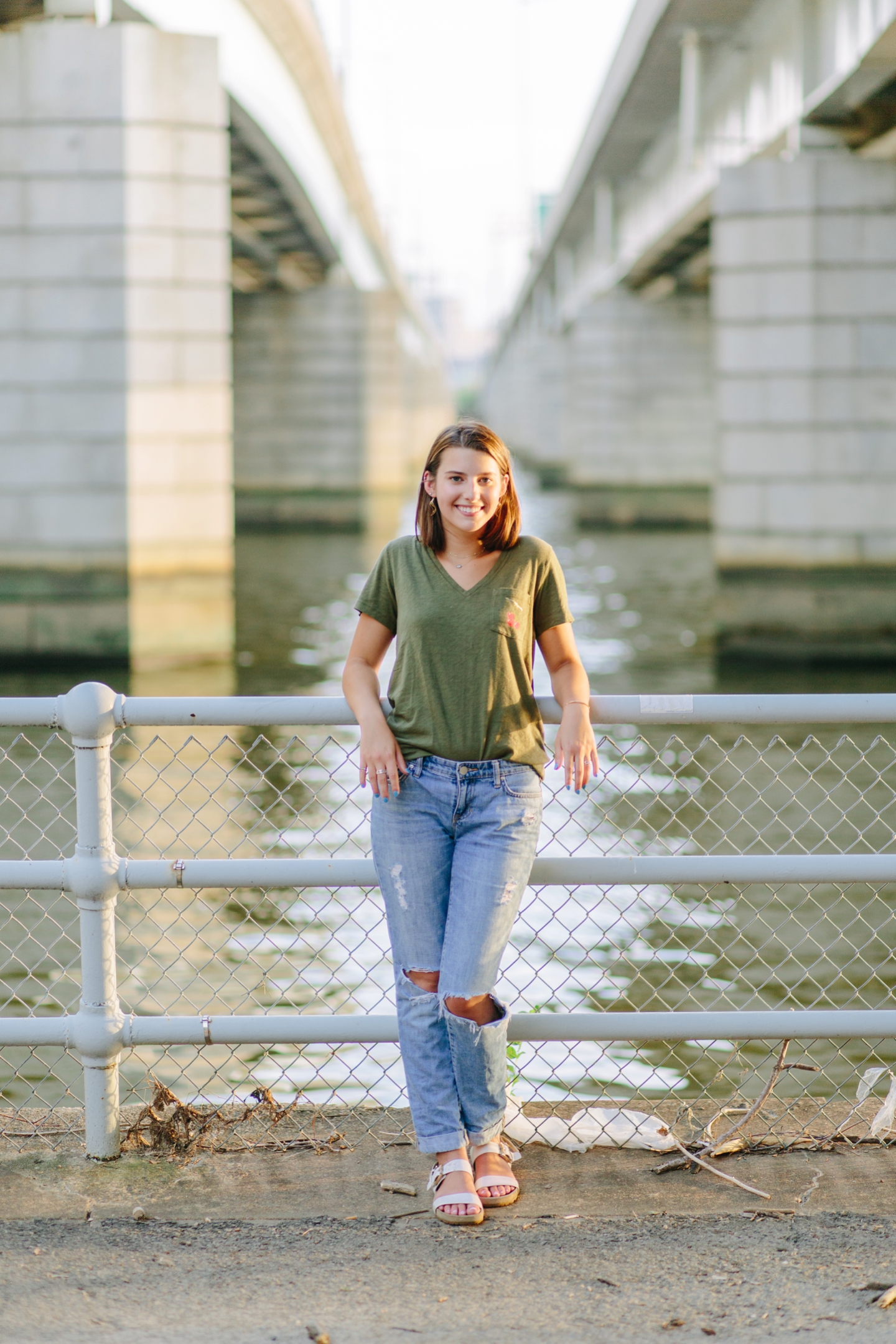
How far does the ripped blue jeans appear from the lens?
3680 mm

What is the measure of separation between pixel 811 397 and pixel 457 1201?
38.5 feet

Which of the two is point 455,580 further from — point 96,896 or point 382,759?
point 96,896

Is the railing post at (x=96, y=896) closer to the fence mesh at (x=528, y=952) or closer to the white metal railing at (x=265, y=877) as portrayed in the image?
the white metal railing at (x=265, y=877)

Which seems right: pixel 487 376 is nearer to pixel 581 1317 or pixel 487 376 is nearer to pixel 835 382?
pixel 835 382

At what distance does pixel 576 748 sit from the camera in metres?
3.74

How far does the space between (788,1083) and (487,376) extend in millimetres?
133272

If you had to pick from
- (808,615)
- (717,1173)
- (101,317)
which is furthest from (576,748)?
(808,615)

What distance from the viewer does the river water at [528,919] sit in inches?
217

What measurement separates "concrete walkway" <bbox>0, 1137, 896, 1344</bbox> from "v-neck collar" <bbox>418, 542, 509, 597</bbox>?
1.46 m

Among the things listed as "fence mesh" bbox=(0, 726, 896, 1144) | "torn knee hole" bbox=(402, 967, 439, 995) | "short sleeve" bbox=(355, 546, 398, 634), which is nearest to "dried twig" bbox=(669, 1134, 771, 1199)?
"fence mesh" bbox=(0, 726, 896, 1144)

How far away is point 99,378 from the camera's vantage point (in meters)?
13.4

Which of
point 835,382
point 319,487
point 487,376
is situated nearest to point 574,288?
point 319,487

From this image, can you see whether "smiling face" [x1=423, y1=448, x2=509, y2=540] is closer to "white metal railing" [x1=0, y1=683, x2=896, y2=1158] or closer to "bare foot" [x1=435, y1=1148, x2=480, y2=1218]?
"white metal railing" [x1=0, y1=683, x2=896, y2=1158]

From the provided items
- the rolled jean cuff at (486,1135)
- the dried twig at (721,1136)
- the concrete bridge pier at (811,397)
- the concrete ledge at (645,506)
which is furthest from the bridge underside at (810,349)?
the concrete ledge at (645,506)
